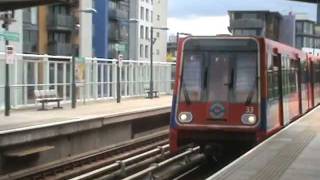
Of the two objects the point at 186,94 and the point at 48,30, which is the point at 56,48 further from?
the point at 186,94

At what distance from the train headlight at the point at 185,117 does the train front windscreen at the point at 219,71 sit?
0.27 meters

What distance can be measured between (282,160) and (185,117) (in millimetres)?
4297

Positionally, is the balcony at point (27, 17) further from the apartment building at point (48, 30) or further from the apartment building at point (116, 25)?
the apartment building at point (116, 25)

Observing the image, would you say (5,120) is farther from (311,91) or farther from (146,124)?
(311,91)

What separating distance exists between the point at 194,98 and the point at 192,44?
1244 millimetres

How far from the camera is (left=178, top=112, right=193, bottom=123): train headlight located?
16.3 m

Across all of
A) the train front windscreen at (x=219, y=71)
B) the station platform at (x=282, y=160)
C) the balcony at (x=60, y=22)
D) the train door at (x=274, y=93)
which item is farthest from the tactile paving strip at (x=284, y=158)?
the balcony at (x=60, y=22)

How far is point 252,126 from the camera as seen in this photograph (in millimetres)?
16016

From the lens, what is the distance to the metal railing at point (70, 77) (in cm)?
2572

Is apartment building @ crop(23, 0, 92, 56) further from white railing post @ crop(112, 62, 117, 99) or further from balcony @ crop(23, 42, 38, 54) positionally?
white railing post @ crop(112, 62, 117, 99)

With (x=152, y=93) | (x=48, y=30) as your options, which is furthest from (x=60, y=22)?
(x=152, y=93)

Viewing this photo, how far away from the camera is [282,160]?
12352mm

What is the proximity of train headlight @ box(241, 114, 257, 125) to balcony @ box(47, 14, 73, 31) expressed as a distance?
5691 centimetres

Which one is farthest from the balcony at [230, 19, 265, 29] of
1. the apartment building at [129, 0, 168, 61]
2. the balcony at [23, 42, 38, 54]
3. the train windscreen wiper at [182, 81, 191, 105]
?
the apartment building at [129, 0, 168, 61]
